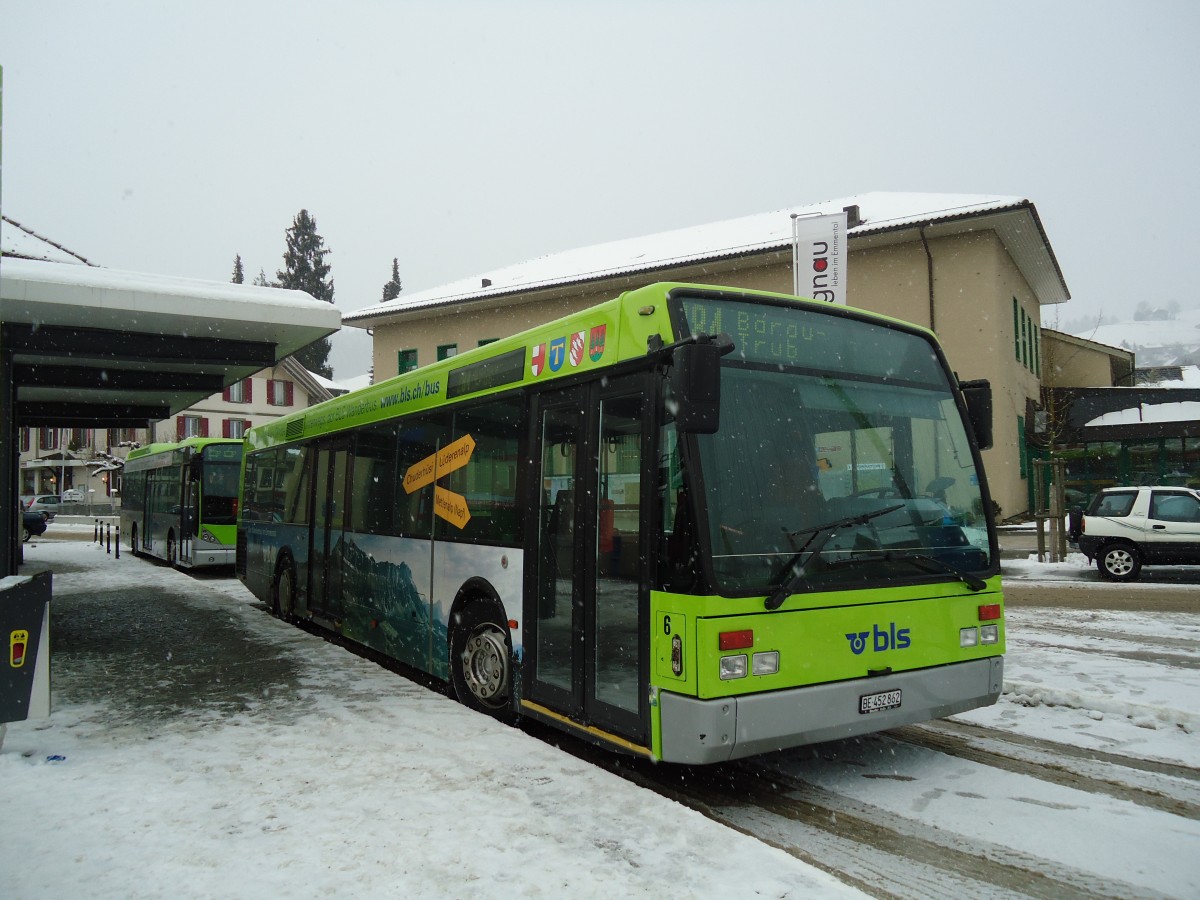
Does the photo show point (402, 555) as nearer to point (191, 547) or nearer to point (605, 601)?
point (605, 601)

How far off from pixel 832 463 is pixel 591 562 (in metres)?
1.59

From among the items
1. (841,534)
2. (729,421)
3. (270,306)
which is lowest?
(841,534)

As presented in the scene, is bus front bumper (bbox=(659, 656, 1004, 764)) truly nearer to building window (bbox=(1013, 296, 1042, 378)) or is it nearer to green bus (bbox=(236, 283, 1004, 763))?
green bus (bbox=(236, 283, 1004, 763))

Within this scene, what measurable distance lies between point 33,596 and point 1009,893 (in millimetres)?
5840

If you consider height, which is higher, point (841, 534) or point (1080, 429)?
point (1080, 429)

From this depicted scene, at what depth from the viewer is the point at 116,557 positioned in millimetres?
25828

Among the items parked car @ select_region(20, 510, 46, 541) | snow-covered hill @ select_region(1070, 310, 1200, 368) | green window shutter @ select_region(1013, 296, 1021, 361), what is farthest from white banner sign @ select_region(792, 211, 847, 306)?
snow-covered hill @ select_region(1070, 310, 1200, 368)

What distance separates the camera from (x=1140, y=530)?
54.0 ft

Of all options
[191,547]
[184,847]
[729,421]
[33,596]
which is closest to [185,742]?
[33,596]

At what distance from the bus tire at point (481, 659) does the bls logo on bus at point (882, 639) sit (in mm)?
2504

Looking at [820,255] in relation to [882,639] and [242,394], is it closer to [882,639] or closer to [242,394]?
[882,639]


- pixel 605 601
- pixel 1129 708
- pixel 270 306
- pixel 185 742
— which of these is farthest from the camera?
pixel 270 306

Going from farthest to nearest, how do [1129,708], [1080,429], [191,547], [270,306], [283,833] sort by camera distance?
[1080,429], [191,547], [270,306], [1129,708], [283,833]

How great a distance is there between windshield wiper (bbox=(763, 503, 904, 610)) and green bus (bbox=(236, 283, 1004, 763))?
13mm
